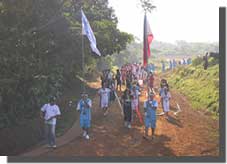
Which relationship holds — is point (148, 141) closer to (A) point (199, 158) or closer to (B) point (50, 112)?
(A) point (199, 158)

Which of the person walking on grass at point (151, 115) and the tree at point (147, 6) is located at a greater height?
the tree at point (147, 6)

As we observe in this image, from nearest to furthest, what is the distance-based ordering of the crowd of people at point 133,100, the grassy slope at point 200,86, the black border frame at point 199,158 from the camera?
the black border frame at point 199,158 → the crowd of people at point 133,100 → the grassy slope at point 200,86

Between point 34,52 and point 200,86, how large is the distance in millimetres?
5526

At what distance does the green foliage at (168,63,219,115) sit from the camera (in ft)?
37.4

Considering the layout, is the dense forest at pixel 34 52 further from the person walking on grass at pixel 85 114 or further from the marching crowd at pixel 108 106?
the person walking on grass at pixel 85 114

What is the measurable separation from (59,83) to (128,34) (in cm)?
395

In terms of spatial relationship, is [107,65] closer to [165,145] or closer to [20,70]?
[20,70]

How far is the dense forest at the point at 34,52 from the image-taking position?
10219 millimetres

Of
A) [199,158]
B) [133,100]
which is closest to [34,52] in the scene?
[133,100]

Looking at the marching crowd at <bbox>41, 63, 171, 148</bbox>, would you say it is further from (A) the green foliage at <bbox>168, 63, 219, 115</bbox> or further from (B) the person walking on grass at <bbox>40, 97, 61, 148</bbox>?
(A) the green foliage at <bbox>168, 63, 219, 115</bbox>

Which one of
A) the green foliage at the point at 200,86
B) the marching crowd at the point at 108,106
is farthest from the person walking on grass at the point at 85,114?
the green foliage at the point at 200,86

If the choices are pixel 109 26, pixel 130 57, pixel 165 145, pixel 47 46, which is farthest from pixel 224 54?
pixel 130 57

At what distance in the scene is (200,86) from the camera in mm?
13781

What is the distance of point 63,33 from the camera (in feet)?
38.9
